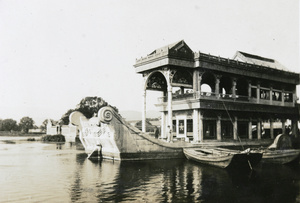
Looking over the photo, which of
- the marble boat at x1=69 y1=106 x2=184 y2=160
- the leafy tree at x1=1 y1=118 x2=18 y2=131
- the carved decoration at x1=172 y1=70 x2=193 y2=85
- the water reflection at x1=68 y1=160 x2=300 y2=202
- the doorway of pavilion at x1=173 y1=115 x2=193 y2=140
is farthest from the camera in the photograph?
the leafy tree at x1=1 y1=118 x2=18 y2=131

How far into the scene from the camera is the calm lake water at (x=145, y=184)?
9133mm

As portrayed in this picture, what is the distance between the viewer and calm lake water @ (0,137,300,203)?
9.13 metres

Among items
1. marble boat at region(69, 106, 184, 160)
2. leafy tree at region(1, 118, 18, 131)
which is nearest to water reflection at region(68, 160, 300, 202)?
marble boat at region(69, 106, 184, 160)

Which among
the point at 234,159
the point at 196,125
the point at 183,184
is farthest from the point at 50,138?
the point at 183,184

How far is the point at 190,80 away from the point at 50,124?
4804cm

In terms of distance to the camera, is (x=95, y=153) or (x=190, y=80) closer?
(x=95, y=153)

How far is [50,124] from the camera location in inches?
2475

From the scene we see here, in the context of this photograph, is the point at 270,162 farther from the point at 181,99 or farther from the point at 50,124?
the point at 50,124

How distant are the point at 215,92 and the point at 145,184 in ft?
39.4

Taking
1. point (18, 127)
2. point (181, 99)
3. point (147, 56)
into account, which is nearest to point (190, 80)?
point (181, 99)

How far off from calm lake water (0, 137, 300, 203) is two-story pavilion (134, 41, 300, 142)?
4.69 metres

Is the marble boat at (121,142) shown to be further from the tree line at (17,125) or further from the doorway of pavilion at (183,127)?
the tree line at (17,125)

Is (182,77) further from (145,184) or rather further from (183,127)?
(145,184)

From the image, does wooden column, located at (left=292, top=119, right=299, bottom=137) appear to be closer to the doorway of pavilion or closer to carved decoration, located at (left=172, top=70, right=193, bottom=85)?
the doorway of pavilion
